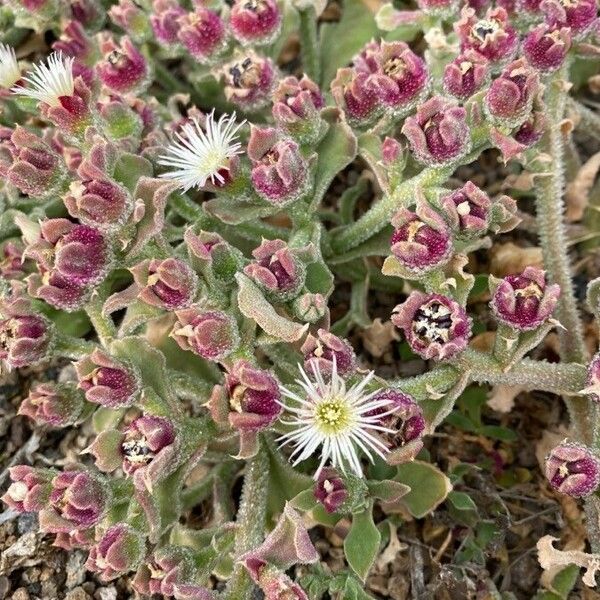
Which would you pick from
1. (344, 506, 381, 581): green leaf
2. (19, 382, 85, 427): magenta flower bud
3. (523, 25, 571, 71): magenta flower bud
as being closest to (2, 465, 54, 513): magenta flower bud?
(19, 382, 85, 427): magenta flower bud

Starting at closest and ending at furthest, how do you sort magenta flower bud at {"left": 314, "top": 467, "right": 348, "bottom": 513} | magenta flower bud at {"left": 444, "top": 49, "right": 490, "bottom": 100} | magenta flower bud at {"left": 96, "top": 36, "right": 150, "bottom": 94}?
1. magenta flower bud at {"left": 314, "top": 467, "right": 348, "bottom": 513}
2. magenta flower bud at {"left": 444, "top": 49, "right": 490, "bottom": 100}
3. magenta flower bud at {"left": 96, "top": 36, "right": 150, "bottom": 94}

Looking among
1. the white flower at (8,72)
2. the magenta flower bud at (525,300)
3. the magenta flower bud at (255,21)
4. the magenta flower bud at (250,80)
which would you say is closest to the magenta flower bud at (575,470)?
the magenta flower bud at (525,300)

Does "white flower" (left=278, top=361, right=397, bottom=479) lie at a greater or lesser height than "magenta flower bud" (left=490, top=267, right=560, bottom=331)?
lesser

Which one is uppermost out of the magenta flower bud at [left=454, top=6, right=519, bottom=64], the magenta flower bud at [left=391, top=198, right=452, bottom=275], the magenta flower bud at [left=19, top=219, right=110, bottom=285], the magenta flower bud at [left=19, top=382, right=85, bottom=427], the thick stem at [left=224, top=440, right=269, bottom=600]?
the magenta flower bud at [left=454, top=6, right=519, bottom=64]

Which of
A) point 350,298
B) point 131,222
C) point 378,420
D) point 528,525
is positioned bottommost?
point 528,525

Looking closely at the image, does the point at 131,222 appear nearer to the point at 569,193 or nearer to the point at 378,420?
the point at 378,420

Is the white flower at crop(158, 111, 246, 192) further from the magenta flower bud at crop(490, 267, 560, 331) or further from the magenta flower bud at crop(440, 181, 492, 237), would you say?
the magenta flower bud at crop(490, 267, 560, 331)

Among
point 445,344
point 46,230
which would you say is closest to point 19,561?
point 46,230
